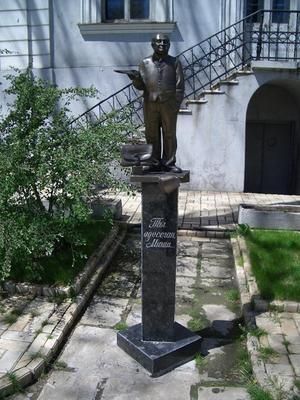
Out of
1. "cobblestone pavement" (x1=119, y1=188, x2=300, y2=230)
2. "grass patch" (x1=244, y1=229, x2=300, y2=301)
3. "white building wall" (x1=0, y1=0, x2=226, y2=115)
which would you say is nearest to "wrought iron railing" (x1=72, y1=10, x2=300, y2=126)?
"white building wall" (x1=0, y1=0, x2=226, y2=115)

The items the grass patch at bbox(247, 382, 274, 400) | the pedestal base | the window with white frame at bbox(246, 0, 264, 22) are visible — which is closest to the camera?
the grass patch at bbox(247, 382, 274, 400)

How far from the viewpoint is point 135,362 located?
152 inches

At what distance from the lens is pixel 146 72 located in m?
3.71

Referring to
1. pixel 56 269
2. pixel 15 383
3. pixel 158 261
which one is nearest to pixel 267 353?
pixel 158 261

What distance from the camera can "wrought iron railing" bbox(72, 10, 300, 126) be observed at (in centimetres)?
1043

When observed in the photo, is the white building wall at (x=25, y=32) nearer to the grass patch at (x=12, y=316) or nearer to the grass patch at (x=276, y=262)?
the grass patch at (x=276, y=262)

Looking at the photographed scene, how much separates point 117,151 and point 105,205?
1.86m

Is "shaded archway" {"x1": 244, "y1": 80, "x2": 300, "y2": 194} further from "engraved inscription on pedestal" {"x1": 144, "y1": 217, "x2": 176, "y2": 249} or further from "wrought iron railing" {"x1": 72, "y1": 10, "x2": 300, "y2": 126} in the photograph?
"engraved inscription on pedestal" {"x1": 144, "y1": 217, "x2": 176, "y2": 249}

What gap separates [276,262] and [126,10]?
797 cm

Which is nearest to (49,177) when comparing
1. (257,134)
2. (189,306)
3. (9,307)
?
(9,307)

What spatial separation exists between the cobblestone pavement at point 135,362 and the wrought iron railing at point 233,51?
18.6 ft

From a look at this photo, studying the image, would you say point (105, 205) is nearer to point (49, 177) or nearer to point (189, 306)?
point (49, 177)

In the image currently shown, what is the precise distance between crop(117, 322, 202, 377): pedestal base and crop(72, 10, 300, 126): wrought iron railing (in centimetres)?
699

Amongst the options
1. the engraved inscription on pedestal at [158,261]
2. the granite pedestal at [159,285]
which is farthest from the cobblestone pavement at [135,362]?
the engraved inscription on pedestal at [158,261]
